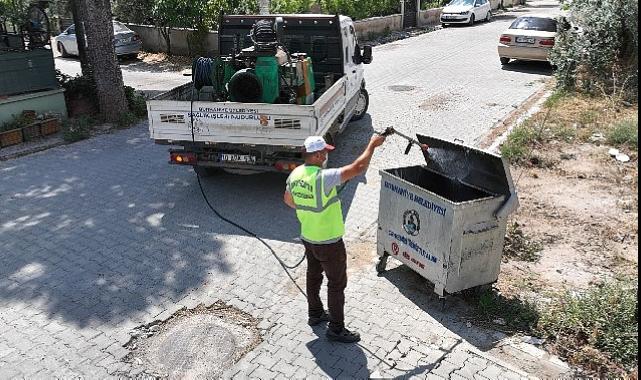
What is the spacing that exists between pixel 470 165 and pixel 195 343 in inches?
121

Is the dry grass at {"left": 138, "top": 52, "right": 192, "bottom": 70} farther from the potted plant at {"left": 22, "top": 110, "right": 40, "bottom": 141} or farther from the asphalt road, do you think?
the potted plant at {"left": 22, "top": 110, "right": 40, "bottom": 141}

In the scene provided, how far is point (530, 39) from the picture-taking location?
50.8 feet

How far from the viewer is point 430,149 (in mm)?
5875

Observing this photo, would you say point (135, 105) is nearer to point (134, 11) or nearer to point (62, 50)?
point (134, 11)

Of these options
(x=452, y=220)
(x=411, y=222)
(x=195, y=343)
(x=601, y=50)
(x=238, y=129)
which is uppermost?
(x=601, y=50)

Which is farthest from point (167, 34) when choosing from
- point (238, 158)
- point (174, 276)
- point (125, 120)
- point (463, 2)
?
point (174, 276)

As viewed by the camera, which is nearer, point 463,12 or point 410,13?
point 463,12

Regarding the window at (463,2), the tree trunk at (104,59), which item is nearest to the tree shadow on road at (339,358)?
the tree trunk at (104,59)

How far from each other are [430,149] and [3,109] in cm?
871

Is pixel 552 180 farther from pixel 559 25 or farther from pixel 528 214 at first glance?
pixel 559 25

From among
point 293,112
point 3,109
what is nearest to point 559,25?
point 293,112

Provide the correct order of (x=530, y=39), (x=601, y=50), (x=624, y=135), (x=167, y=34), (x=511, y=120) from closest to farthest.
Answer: (x=624, y=135) → (x=511, y=120) → (x=601, y=50) → (x=530, y=39) → (x=167, y=34)

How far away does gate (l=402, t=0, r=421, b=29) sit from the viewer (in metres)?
26.8

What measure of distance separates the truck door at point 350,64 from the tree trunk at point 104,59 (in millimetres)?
4984
